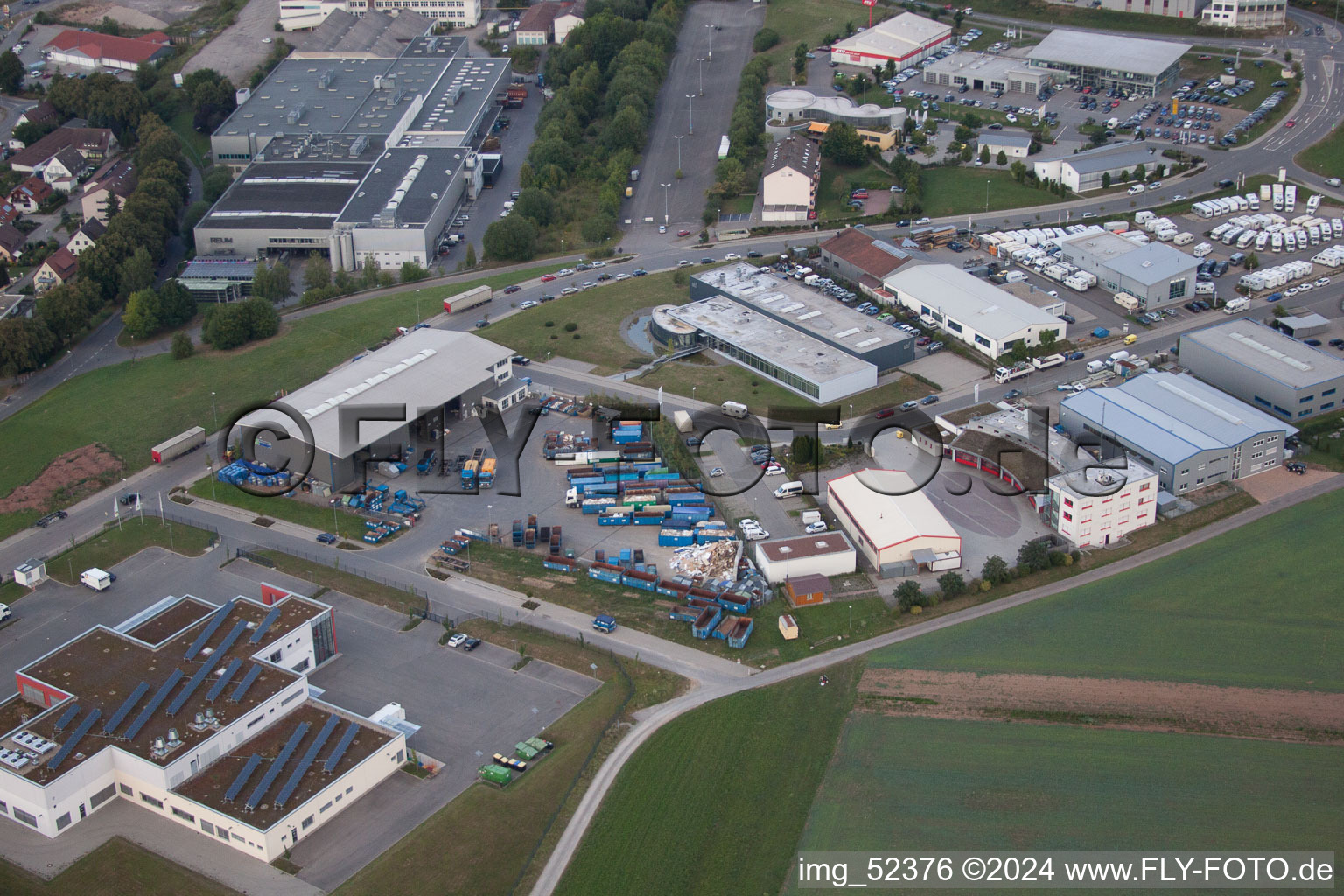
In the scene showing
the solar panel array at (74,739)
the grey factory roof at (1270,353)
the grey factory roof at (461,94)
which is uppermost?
the grey factory roof at (461,94)

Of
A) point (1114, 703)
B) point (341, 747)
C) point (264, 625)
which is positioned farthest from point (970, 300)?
point (341, 747)

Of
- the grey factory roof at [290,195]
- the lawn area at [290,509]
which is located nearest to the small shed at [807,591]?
the lawn area at [290,509]

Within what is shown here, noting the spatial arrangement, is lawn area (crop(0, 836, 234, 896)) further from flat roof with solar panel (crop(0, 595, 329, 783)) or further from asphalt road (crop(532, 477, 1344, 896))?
asphalt road (crop(532, 477, 1344, 896))

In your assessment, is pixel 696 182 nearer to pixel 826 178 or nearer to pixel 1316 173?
pixel 826 178

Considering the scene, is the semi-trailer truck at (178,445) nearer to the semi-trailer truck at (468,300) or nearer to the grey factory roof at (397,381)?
the grey factory roof at (397,381)

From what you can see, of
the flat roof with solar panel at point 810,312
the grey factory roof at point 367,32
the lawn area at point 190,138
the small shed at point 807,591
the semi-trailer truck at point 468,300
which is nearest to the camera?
the small shed at point 807,591

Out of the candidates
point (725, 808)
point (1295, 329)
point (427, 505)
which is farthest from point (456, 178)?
point (725, 808)
